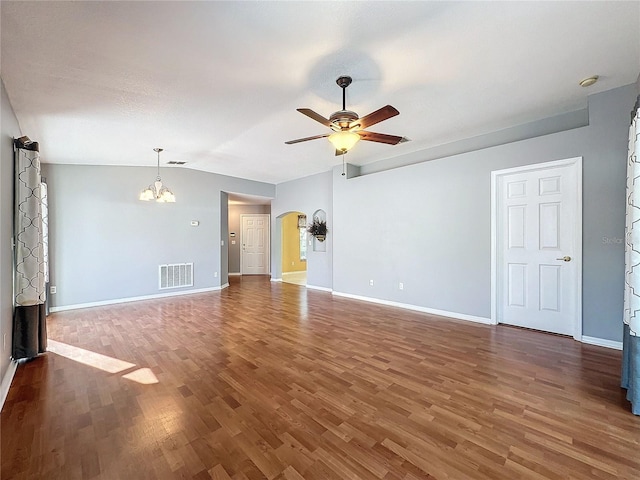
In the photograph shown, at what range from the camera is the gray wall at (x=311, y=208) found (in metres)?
7.26

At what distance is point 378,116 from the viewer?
2604mm

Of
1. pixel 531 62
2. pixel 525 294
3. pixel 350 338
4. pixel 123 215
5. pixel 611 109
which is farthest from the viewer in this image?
pixel 123 215

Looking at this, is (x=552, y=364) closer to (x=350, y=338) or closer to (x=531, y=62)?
(x=350, y=338)

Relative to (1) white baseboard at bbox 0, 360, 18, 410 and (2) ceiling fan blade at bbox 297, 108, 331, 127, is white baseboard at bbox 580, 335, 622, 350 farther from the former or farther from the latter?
(1) white baseboard at bbox 0, 360, 18, 410

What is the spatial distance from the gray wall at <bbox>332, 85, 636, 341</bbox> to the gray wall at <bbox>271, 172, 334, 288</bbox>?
52cm

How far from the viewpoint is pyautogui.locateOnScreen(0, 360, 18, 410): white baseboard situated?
7.59 feet

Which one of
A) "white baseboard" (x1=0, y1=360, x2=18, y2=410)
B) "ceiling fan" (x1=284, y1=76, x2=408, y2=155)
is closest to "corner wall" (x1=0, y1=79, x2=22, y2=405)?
"white baseboard" (x1=0, y1=360, x2=18, y2=410)

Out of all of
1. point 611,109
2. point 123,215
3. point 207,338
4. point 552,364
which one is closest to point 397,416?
point 552,364

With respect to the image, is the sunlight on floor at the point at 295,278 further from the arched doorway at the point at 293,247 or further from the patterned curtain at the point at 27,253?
the patterned curtain at the point at 27,253

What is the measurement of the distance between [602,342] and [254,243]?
924 cm

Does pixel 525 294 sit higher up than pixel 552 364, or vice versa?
pixel 525 294

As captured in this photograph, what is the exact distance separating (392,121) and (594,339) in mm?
3780

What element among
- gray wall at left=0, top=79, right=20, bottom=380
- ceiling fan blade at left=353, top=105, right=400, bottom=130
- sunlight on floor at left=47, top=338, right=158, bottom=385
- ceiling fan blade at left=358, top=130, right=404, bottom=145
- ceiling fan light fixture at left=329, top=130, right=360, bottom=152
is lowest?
sunlight on floor at left=47, top=338, right=158, bottom=385

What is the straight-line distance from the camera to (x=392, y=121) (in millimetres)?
3957
